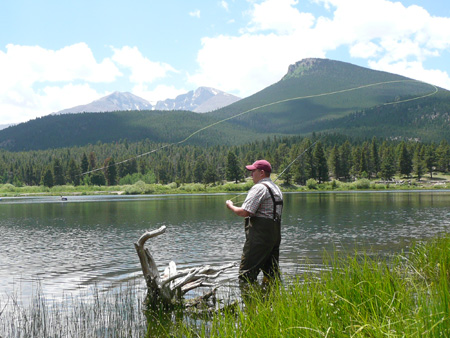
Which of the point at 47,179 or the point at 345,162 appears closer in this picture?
the point at 345,162

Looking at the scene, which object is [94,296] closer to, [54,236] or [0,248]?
[0,248]

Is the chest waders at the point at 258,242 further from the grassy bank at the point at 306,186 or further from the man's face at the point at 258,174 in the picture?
the grassy bank at the point at 306,186

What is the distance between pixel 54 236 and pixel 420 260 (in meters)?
20.4

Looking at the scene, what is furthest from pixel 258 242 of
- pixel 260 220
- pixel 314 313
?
pixel 314 313

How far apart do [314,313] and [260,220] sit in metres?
3.45

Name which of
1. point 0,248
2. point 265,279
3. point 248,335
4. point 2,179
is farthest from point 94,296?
point 2,179

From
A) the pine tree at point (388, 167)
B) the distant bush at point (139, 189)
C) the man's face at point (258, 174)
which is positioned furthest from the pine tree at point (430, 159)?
the man's face at point (258, 174)

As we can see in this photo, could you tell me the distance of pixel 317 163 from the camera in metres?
110

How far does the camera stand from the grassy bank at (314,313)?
4.36 metres

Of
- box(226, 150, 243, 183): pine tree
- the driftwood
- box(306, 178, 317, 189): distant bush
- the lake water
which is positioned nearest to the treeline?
box(226, 150, 243, 183): pine tree

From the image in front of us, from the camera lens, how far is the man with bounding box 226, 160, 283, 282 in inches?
317

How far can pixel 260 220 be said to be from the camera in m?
8.18

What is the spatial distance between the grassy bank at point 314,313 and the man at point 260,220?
86 cm

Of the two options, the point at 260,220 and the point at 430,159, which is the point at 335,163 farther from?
the point at 260,220
